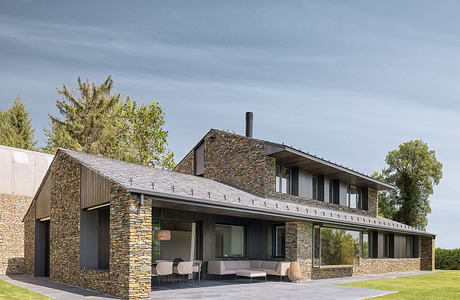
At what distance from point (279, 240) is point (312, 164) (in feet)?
13.4

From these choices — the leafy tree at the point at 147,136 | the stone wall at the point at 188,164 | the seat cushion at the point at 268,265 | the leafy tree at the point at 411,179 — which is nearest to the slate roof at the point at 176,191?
the seat cushion at the point at 268,265

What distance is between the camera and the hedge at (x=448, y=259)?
30484 mm

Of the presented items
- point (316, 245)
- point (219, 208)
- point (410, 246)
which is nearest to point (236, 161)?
point (316, 245)

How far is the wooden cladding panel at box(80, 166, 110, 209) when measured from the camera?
11.6 meters

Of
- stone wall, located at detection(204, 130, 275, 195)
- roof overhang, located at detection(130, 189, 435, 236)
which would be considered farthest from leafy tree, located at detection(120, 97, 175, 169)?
roof overhang, located at detection(130, 189, 435, 236)

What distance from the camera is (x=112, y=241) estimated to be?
10883 millimetres

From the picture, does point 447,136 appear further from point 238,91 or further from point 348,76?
point 238,91

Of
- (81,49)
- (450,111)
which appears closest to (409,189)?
(450,111)

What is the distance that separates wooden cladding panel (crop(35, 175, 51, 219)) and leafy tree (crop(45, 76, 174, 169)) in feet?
42.8

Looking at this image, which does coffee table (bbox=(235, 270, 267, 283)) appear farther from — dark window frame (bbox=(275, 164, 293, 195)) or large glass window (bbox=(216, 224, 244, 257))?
dark window frame (bbox=(275, 164, 293, 195))

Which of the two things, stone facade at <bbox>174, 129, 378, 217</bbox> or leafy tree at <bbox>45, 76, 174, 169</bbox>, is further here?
leafy tree at <bbox>45, 76, 174, 169</bbox>

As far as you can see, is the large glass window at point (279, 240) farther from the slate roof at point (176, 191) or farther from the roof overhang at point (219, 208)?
the roof overhang at point (219, 208)

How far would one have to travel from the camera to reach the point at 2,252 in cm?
1862

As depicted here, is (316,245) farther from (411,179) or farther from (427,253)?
(411,179)
